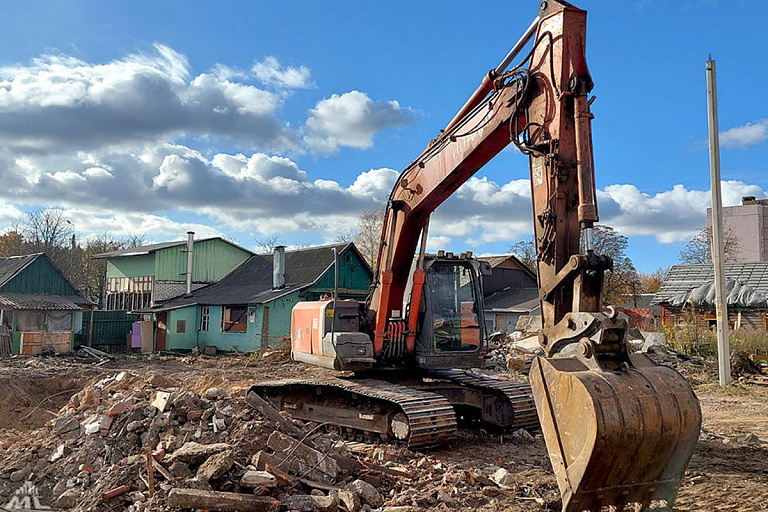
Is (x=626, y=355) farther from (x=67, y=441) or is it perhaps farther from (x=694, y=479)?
(x=67, y=441)

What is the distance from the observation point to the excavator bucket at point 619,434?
450 centimetres

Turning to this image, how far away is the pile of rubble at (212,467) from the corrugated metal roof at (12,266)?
20.4 meters

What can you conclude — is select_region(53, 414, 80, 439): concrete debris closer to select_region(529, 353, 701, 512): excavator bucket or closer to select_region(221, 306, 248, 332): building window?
select_region(529, 353, 701, 512): excavator bucket

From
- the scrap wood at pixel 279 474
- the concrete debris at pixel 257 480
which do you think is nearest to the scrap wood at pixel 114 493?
the concrete debris at pixel 257 480

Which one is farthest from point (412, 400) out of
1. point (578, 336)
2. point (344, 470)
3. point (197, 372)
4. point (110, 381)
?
point (197, 372)

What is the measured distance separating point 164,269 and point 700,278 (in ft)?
81.6

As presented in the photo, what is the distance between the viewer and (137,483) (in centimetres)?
662

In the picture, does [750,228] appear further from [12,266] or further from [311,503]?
[311,503]

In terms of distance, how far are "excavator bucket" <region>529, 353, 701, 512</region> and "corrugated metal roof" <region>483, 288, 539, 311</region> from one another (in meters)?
32.2

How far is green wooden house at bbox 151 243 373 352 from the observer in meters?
27.5

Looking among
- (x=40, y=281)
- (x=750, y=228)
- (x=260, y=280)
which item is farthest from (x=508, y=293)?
(x=40, y=281)

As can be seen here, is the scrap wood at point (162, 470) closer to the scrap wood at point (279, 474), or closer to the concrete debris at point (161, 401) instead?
the scrap wood at point (279, 474)

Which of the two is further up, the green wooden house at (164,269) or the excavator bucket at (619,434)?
the green wooden house at (164,269)

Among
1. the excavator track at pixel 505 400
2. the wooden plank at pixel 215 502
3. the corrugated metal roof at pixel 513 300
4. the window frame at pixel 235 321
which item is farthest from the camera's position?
the corrugated metal roof at pixel 513 300
